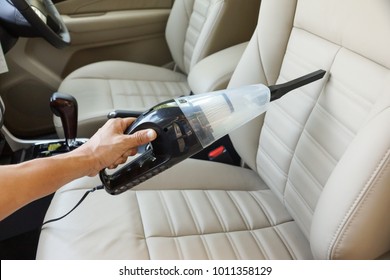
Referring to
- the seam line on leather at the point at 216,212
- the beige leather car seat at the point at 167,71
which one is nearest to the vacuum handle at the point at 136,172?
the seam line on leather at the point at 216,212

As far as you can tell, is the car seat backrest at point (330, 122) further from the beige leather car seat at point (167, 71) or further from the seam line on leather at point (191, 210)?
the beige leather car seat at point (167, 71)

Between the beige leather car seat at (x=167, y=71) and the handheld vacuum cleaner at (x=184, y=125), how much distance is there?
20.2 inches

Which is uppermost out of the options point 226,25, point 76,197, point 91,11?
→ point 226,25

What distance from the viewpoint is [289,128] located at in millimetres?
812

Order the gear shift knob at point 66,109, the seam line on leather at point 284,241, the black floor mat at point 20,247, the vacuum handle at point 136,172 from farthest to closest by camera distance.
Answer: the black floor mat at point 20,247 < the gear shift knob at point 66,109 < the seam line on leather at point 284,241 < the vacuum handle at point 136,172

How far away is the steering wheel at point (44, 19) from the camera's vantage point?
1.00 meters

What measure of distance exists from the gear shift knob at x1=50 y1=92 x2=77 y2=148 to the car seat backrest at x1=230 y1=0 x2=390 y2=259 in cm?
46

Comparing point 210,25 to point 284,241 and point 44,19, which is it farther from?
point 284,241

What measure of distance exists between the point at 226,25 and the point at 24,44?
802 millimetres

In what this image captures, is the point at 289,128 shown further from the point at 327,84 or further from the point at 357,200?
the point at 357,200

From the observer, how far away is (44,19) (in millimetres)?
1109

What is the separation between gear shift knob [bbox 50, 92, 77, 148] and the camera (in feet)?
3.25

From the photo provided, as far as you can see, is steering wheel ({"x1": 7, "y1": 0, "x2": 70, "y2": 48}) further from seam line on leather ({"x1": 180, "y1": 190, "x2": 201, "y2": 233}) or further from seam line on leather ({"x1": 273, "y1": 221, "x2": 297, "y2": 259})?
seam line on leather ({"x1": 273, "y1": 221, "x2": 297, "y2": 259})
